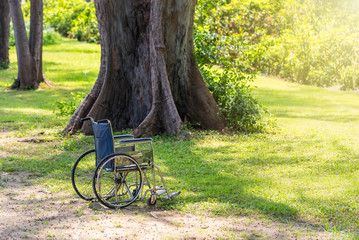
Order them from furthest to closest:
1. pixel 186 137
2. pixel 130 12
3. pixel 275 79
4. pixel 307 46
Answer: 1. pixel 275 79
2. pixel 307 46
3. pixel 130 12
4. pixel 186 137

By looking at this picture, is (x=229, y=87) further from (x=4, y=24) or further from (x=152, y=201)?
(x=4, y=24)

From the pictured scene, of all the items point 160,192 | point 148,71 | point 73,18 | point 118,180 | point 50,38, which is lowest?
point 160,192

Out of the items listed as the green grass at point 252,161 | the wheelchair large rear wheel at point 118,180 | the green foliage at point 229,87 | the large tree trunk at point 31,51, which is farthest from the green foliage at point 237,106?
the large tree trunk at point 31,51

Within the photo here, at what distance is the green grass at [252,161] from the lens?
5.93 meters

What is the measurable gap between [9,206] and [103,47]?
4826 millimetres

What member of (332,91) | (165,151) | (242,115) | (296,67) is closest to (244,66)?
(242,115)

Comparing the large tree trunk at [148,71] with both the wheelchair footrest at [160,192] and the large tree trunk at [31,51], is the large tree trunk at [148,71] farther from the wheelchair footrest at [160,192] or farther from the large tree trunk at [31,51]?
the large tree trunk at [31,51]

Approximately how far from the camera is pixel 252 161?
8.07m

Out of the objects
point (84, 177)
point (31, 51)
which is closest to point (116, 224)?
point (84, 177)

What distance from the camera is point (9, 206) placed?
5910 mm

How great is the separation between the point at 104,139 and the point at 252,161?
304cm

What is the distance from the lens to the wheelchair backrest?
573 centimetres

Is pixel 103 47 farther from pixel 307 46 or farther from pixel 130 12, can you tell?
pixel 307 46

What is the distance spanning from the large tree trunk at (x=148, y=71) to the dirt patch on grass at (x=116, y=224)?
385 centimetres
